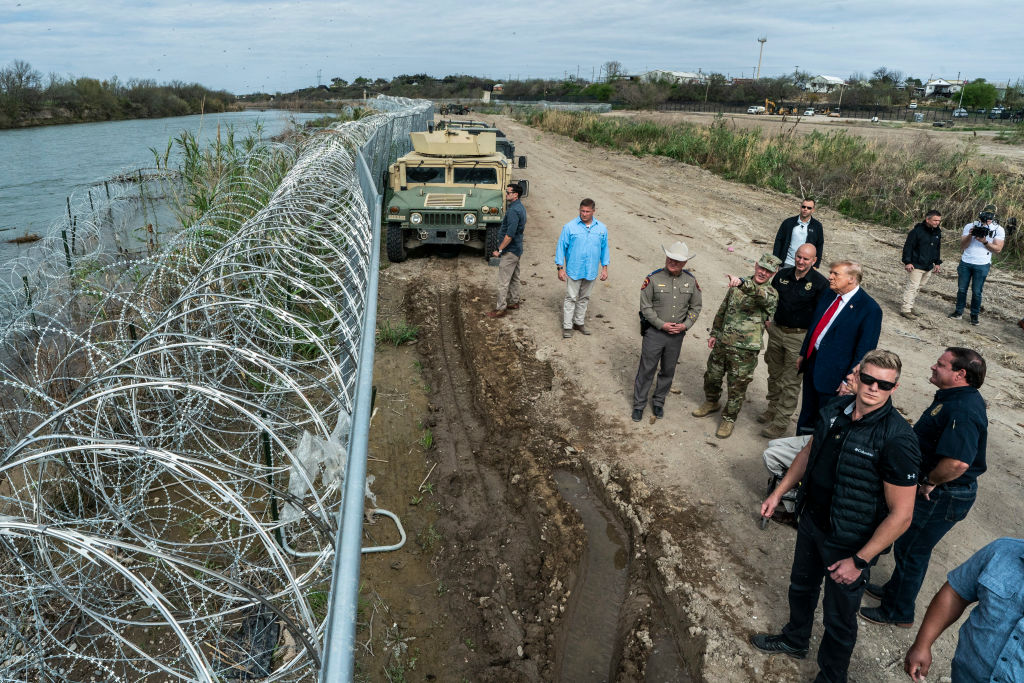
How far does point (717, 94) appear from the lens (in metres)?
69.0

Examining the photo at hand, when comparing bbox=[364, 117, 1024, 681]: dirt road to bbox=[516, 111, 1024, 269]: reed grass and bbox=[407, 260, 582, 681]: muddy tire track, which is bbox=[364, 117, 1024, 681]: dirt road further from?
bbox=[516, 111, 1024, 269]: reed grass

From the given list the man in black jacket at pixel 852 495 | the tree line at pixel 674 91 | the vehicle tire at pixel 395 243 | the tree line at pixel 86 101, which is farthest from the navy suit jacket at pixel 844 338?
the tree line at pixel 674 91

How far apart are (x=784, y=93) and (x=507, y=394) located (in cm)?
7403

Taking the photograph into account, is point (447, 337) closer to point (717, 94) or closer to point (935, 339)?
point (935, 339)

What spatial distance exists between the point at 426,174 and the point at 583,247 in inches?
183

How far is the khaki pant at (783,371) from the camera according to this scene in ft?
17.9

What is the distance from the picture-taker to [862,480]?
294 cm

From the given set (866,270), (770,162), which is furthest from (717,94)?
(866,270)

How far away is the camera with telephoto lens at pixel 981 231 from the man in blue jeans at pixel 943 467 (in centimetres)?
604

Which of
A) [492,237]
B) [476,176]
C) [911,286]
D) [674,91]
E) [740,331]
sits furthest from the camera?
[674,91]

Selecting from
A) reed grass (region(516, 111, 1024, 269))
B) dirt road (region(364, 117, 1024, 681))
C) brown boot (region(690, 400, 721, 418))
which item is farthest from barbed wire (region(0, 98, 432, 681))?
reed grass (region(516, 111, 1024, 269))

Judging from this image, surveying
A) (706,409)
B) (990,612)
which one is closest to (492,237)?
(706,409)

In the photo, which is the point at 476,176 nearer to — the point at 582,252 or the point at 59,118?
the point at 582,252

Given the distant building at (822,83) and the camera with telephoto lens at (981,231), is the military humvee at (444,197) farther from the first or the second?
the distant building at (822,83)
